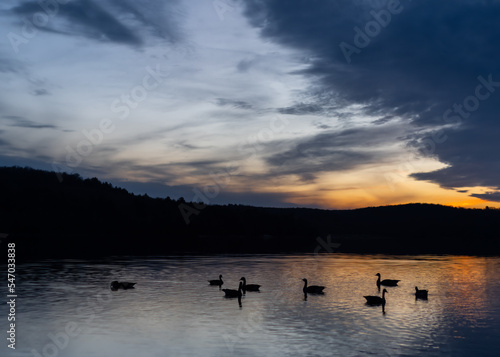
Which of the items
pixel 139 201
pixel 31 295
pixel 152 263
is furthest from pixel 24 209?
pixel 31 295

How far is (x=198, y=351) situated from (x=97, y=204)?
162 meters

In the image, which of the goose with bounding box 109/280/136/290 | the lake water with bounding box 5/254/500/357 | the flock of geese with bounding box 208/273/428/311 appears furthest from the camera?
the goose with bounding box 109/280/136/290

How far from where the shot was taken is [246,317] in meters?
31.5

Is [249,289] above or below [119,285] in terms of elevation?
below

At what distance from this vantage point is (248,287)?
43.0 metres

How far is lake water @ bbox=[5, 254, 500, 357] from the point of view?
2403 centimetres

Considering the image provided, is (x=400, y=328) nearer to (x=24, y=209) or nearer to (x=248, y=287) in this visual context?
(x=248, y=287)

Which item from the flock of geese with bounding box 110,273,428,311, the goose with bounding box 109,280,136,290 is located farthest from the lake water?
the goose with bounding box 109,280,136,290

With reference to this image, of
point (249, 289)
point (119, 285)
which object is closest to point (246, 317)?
point (249, 289)

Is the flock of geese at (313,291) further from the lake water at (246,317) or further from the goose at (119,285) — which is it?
the goose at (119,285)

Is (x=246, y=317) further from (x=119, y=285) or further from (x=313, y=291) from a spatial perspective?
(x=119, y=285)

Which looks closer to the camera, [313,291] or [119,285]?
[313,291]

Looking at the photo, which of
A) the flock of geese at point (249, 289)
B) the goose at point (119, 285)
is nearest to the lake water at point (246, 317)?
the flock of geese at point (249, 289)

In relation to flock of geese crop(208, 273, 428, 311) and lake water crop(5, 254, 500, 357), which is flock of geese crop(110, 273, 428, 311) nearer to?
flock of geese crop(208, 273, 428, 311)
